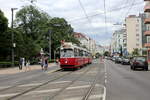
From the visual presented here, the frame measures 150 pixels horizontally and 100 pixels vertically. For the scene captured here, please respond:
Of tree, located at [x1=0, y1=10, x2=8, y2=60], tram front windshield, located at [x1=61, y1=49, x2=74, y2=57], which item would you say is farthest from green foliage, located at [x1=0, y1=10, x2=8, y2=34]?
tram front windshield, located at [x1=61, y1=49, x2=74, y2=57]

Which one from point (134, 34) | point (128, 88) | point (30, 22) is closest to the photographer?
point (128, 88)

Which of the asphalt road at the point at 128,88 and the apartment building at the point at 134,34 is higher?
the apartment building at the point at 134,34

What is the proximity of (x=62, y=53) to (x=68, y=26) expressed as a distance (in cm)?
5932

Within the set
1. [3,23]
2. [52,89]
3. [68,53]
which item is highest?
[3,23]

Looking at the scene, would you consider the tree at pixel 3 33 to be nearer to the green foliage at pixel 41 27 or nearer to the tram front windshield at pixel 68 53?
the tram front windshield at pixel 68 53

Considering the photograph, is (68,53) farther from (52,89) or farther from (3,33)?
(3,33)

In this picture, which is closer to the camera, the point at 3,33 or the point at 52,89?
the point at 52,89

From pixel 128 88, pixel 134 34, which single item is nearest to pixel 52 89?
pixel 128 88

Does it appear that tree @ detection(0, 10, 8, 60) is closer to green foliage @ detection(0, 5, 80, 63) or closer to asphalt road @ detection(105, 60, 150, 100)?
green foliage @ detection(0, 5, 80, 63)

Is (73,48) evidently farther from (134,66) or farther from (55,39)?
(55,39)

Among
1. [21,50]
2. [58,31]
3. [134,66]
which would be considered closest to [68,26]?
[58,31]

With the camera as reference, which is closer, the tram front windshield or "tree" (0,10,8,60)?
the tram front windshield

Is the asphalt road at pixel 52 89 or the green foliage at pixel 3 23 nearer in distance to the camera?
the asphalt road at pixel 52 89

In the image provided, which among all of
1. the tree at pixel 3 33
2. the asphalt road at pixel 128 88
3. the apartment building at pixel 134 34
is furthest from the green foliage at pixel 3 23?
the apartment building at pixel 134 34
